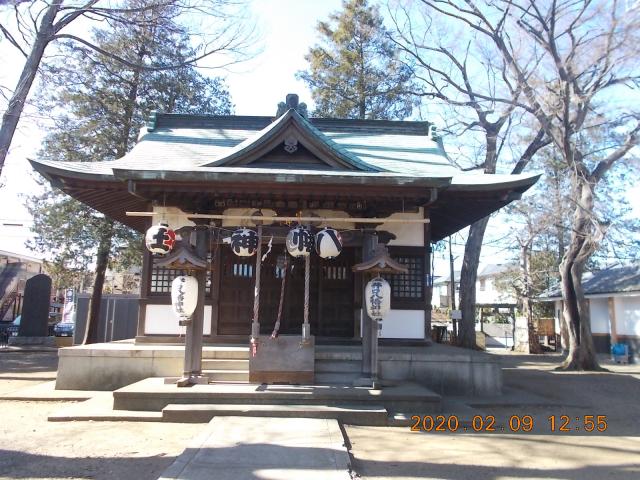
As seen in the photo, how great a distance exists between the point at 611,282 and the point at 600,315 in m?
1.90

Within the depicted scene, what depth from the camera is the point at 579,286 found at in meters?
16.8

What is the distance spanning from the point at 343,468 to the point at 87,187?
778 cm

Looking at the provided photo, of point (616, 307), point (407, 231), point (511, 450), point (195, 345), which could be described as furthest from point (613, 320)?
point (195, 345)

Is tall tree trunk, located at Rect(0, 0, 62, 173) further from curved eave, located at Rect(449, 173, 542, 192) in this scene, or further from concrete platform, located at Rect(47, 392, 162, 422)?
curved eave, located at Rect(449, 173, 542, 192)

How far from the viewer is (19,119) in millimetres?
11523

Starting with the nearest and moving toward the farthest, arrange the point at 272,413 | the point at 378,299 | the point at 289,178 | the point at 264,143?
1. the point at 272,413
2. the point at 378,299
3. the point at 289,178
4. the point at 264,143

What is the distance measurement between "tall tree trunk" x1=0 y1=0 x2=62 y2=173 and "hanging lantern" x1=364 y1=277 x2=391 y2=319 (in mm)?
8750

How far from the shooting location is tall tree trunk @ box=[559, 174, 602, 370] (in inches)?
629

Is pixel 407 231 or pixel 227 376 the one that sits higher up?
pixel 407 231

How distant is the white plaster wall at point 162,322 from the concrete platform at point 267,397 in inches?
106

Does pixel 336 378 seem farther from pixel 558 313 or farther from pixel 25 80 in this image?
pixel 558 313

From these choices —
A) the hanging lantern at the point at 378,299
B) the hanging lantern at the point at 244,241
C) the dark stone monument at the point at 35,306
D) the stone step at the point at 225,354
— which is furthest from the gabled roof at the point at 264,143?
the dark stone monument at the point at 35,306

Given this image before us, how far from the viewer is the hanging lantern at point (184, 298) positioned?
28.2 feet

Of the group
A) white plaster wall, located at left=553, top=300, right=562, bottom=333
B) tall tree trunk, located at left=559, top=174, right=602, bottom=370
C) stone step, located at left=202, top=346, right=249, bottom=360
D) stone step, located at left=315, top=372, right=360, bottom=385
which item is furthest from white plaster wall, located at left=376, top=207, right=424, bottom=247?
white plaster wall, located at left=553, top=300, right=562, bottom=333
